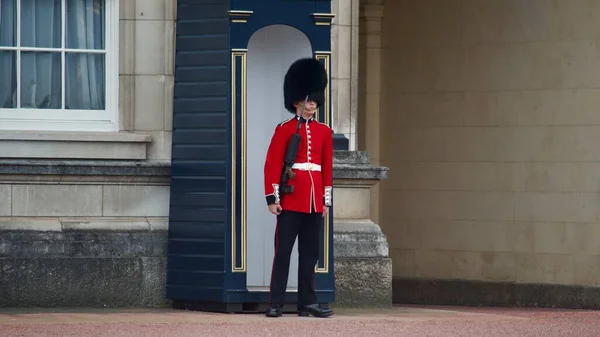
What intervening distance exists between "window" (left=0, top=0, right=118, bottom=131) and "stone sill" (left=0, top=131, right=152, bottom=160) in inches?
6.2

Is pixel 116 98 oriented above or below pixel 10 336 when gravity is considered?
above

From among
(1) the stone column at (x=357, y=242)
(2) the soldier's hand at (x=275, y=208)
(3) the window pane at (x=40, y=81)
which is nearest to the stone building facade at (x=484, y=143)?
(1) the stone column at (x=357, y=242)

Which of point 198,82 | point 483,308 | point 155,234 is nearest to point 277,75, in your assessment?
point 198,82

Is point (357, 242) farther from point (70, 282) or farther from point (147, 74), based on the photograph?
point (70, 282)

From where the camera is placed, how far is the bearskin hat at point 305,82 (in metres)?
10.7

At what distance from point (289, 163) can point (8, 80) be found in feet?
7.39

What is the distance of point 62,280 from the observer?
1116 centimetres

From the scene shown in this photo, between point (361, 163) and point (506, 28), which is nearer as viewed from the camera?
point (361, 163)

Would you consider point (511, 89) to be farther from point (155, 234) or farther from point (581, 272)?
point (155, 234)

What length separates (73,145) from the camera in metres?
11.4

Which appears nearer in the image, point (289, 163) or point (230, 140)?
point (289, 163)

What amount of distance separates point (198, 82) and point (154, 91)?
0.49 m

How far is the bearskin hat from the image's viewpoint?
35.1 ft

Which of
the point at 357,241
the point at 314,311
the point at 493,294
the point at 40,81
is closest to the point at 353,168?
the point at 357,241
